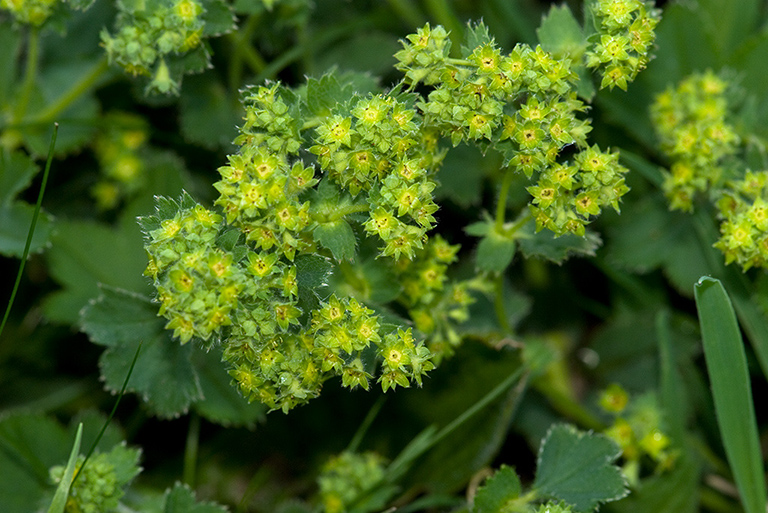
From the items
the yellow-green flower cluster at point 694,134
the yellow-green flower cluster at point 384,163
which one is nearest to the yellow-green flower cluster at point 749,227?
the yellow-green flower cluster at point 694,134

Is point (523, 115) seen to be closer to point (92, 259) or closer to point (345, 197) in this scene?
point (345, 197)

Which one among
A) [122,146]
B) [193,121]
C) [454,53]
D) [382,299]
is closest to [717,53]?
[454,53]

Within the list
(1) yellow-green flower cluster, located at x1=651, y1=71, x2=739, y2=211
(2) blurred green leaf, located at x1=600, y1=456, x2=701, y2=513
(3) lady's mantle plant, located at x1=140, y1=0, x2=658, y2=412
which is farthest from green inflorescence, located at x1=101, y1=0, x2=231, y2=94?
(2) blurred green leaf, located at x1=600, y1=456, x2=701, y2=513

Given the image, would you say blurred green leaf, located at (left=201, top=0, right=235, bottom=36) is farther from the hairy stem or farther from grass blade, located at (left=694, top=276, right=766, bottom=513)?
grass blade, located at (left=694, top=276, right=766, bottom=513)

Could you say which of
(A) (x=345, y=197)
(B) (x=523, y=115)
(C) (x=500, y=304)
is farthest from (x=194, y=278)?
(C) (x=500, y=304)

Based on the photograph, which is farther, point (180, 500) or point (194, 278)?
point (180, 500)

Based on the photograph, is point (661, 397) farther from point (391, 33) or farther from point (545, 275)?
point (391, 33)

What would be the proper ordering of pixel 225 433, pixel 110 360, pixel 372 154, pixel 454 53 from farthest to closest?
pixel 225 433
pixel 454 53
pixel 110 360
pixel 372 154
